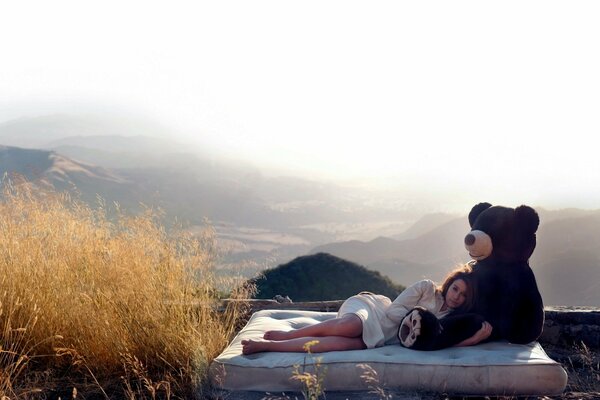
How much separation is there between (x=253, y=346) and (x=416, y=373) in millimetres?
900

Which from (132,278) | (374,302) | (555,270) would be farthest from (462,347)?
(555,270)

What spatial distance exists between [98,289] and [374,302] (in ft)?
5.40

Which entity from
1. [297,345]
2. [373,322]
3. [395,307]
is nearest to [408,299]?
[395,307]

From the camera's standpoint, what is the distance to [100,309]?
12.9 feet

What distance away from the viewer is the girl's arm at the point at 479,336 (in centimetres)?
373

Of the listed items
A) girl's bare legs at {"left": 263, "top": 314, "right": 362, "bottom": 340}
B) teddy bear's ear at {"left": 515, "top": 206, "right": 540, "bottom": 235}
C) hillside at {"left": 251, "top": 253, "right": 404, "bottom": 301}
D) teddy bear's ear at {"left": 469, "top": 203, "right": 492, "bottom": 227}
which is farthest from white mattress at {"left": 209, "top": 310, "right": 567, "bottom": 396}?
hillside at {"left": 251, "top": 253, "right": 404, "bottom": 301}

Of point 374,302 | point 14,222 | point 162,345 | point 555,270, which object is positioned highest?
point 14,222

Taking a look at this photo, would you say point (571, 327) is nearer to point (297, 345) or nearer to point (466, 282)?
point (466, 282)

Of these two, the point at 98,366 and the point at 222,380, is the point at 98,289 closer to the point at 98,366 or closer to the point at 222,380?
the point at 98,366

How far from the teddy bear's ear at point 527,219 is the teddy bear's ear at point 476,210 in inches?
12.1

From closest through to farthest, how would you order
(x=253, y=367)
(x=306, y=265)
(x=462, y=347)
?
(x=253, y=367) < (x=462, y=347) < (x=306, y=265)

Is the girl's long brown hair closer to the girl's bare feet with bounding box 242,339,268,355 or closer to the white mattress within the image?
the white mattress

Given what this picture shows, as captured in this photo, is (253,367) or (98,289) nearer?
(253,367)

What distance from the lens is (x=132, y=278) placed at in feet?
13.2
